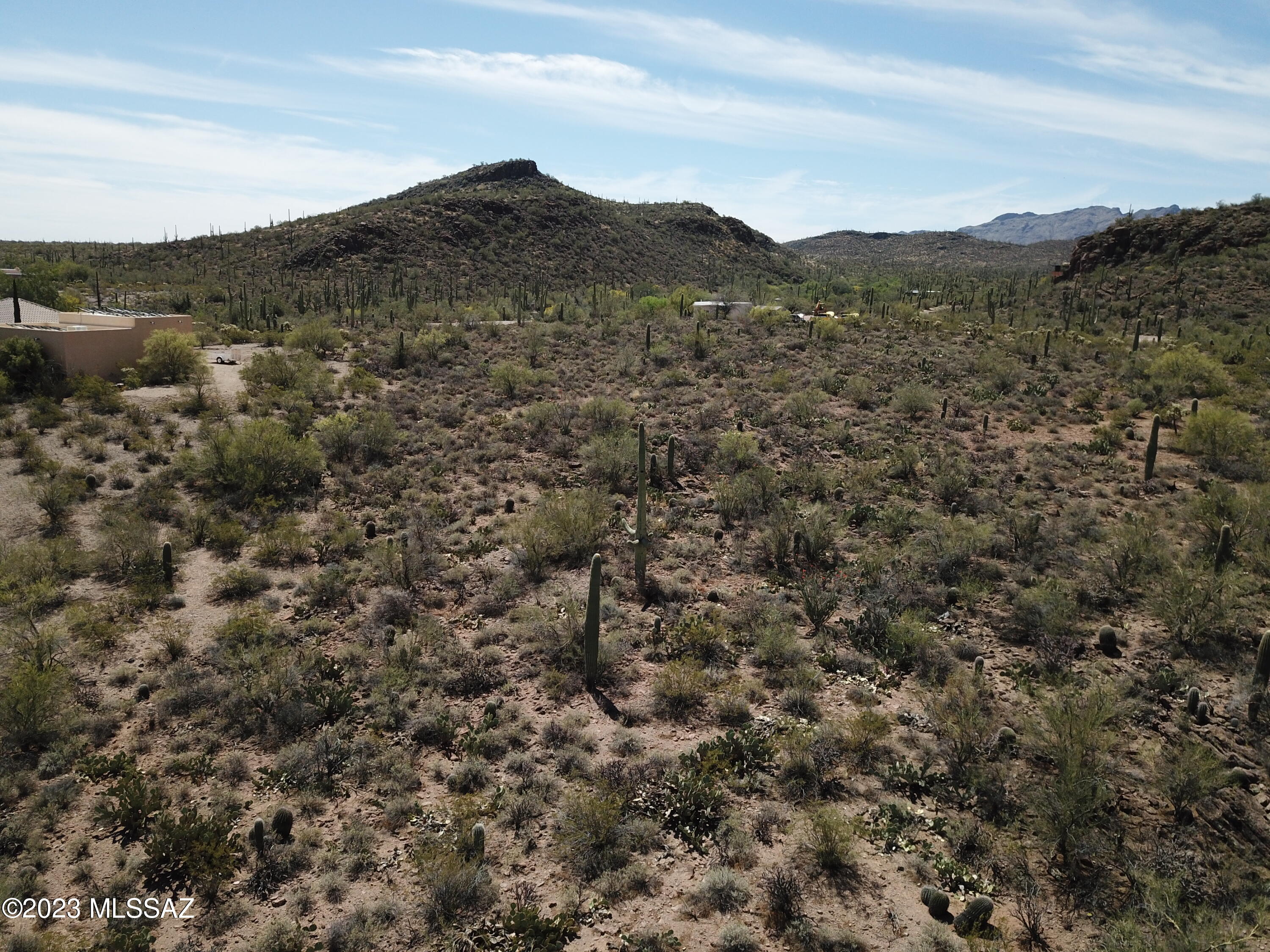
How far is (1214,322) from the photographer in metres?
37.4

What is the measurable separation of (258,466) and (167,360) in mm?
12445

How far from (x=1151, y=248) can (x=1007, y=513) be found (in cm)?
5028

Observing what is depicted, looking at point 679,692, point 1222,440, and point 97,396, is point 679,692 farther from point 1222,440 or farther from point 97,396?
point 97,396

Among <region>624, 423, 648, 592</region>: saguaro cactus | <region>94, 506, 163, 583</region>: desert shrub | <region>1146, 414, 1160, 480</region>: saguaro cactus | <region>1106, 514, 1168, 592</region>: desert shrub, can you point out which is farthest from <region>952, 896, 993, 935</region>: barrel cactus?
<region>1146, 414, 1160, 480</region>: saguaro cactus

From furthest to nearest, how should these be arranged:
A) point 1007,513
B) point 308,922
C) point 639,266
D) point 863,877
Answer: point 639,266 < point 1007,513 < point 863,877 < point 308,922

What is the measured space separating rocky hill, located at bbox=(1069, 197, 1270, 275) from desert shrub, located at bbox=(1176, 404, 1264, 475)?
3911cm

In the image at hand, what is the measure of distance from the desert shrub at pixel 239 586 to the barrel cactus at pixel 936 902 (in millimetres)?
11546

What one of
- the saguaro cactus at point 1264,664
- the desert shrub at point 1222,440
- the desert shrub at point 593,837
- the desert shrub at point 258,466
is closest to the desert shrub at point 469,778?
the desert shrub at point 593,837

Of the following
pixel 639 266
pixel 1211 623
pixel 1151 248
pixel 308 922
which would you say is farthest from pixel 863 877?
pixel 639 266

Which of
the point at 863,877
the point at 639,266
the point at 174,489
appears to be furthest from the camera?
the point at 639,266

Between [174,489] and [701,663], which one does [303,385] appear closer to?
[174,489]

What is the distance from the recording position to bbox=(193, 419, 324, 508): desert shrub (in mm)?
17312

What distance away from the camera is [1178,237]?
171 ft

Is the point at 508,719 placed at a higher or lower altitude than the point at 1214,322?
lower
